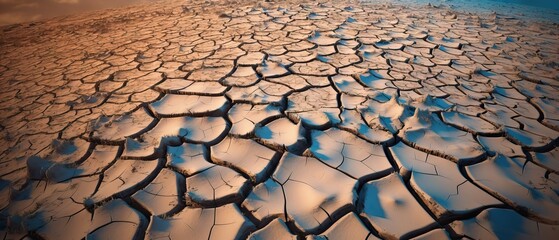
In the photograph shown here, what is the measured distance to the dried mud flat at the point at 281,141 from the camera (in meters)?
1.02

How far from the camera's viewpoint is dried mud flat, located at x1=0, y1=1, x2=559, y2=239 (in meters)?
1.02

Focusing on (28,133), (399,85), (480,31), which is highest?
(480,31)

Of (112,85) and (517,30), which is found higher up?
Answer: (517,30)

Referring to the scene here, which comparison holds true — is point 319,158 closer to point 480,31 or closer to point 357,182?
point 357,182

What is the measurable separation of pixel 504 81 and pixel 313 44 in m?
1.87

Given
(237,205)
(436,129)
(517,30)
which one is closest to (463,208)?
(436,129)

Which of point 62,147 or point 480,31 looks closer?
point 62,147

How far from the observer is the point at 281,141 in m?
1.43

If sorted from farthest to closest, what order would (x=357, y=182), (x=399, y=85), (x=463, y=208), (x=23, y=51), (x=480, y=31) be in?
(x=480, y=31) → (x=23, y=51) → (x=399, y=85) → (x=357, y=182) → (x=463, y=208)

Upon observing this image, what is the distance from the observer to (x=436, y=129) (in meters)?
1.55

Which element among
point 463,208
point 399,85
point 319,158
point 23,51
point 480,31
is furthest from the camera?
point 480,31

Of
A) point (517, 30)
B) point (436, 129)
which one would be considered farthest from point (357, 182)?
point (517, 30)

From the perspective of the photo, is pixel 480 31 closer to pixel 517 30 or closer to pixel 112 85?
pixel 517 30

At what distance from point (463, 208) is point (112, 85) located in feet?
8.49
